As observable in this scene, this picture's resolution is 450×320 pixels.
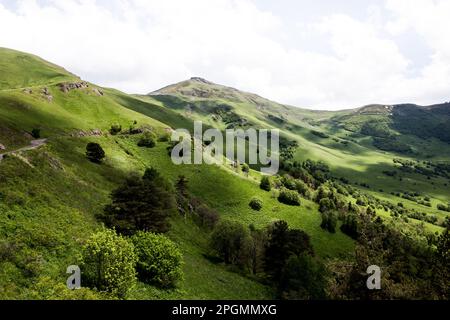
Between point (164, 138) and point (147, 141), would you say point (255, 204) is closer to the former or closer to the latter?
point (147, 141)

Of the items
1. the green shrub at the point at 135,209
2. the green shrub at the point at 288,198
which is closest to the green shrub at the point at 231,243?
the green shrub at the point at 135,209

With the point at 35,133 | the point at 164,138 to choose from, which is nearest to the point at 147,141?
the point at 164,138

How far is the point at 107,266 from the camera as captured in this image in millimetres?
33938

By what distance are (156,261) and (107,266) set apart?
10.1 m

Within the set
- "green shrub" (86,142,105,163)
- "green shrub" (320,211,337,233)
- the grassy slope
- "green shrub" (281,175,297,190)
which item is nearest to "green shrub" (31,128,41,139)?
the grassy slope

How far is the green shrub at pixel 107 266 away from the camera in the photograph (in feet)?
111

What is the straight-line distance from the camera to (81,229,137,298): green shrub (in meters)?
33.7

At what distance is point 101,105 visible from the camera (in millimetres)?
162500

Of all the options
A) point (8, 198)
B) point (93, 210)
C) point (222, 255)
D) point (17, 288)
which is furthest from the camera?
point (222, 255)

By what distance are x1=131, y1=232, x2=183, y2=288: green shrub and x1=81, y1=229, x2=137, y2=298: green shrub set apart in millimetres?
7672

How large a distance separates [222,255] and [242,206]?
3598 cm
